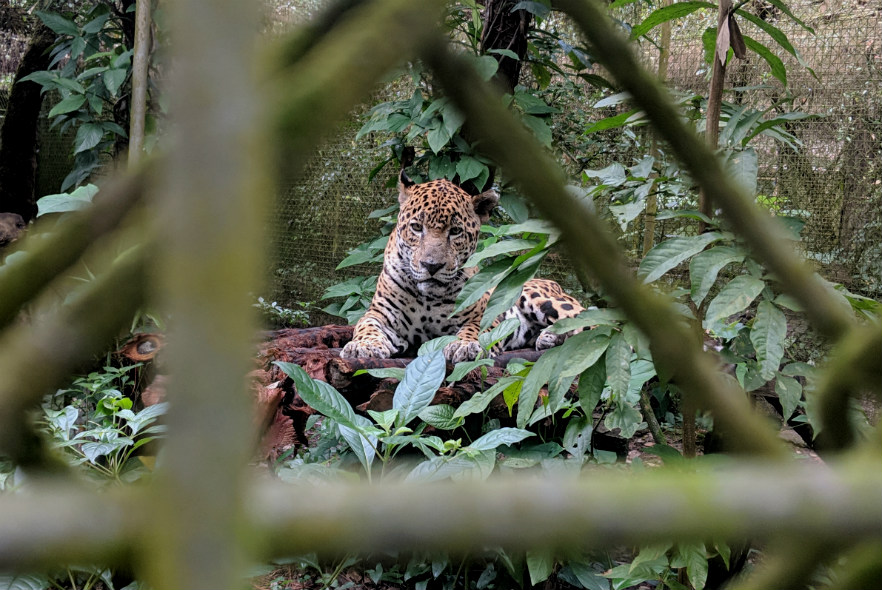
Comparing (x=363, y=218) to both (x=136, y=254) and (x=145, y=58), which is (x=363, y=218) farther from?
(x=136, y=254)

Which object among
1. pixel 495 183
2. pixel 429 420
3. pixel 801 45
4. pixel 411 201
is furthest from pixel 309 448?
pixel 801 45

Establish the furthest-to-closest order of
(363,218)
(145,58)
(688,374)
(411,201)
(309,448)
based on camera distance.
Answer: (363,218) → (411,201) → (309,448) → (145,58) → (688,374)

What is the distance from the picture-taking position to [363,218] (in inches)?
187

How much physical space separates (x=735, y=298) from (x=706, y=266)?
6 centimetres

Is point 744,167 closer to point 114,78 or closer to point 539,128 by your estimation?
point 539,128

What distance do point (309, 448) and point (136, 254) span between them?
211 cm

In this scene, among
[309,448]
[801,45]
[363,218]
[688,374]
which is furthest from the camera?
[363,218]

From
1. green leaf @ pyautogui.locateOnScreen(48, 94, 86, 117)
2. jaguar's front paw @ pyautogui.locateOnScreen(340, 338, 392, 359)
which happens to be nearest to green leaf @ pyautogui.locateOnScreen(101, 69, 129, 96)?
green leaf @ pyautogui.locateOnScreen(48, 94, 86, 117)

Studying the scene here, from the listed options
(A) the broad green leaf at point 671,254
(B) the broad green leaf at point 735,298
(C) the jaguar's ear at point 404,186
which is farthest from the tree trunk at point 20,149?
(B) the broad green leaf at point 735,298

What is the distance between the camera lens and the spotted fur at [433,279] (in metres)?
3.21

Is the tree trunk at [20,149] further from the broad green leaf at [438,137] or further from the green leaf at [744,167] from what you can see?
the green leaf at [744,167]

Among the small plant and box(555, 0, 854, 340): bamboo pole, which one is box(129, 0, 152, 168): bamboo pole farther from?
box(555, 0, 854, 340): bamboo pole

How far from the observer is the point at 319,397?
1603mm

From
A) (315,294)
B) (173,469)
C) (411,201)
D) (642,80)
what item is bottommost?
(315,294)
